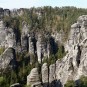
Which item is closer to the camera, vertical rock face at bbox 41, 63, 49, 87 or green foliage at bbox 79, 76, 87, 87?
green foliage at bbox 79, 76, 87, 87

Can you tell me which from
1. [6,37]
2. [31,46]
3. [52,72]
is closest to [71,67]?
[52,72]

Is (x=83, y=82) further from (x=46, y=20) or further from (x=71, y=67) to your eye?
(x=46, y=20)

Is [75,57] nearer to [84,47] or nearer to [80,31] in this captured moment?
[84,47]

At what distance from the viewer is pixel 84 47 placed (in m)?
91.3

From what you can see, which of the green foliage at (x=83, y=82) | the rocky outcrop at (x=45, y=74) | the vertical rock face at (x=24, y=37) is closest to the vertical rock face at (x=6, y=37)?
the vertical rock face at (x=24, y=37)

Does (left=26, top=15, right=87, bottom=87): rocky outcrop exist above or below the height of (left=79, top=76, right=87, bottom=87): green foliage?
above

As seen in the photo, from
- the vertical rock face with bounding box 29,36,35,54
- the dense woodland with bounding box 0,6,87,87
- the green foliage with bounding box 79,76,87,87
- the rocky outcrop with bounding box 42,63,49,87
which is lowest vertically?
the green foliage with bounding box 79,76,87,87

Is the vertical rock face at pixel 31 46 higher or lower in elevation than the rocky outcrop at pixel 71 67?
higher

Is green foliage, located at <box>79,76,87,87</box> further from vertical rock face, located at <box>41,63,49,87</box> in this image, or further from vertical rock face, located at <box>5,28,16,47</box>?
vertical rock face, located at <box>5,28,16,47</box>

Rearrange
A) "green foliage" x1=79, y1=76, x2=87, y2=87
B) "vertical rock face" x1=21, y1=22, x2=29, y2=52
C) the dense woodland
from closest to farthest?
"green foliage" x1=79, y1=76, x2=87, y2=87, the dense woodland, "vertical rock face" x1=21, y1=22, x2=29, y2=52

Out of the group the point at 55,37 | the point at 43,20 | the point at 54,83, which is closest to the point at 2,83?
the point at 54,83

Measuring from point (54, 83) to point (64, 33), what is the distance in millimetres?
42141

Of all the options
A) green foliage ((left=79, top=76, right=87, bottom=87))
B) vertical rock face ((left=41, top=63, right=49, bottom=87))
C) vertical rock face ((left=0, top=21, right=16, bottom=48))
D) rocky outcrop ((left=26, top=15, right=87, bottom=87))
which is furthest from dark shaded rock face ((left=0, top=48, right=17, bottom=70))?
green foliage ((left=79, top=76, right=87, bottom=87))

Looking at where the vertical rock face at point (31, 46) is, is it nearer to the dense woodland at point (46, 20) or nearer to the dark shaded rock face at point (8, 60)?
the dense woodland at point (46, 20)
